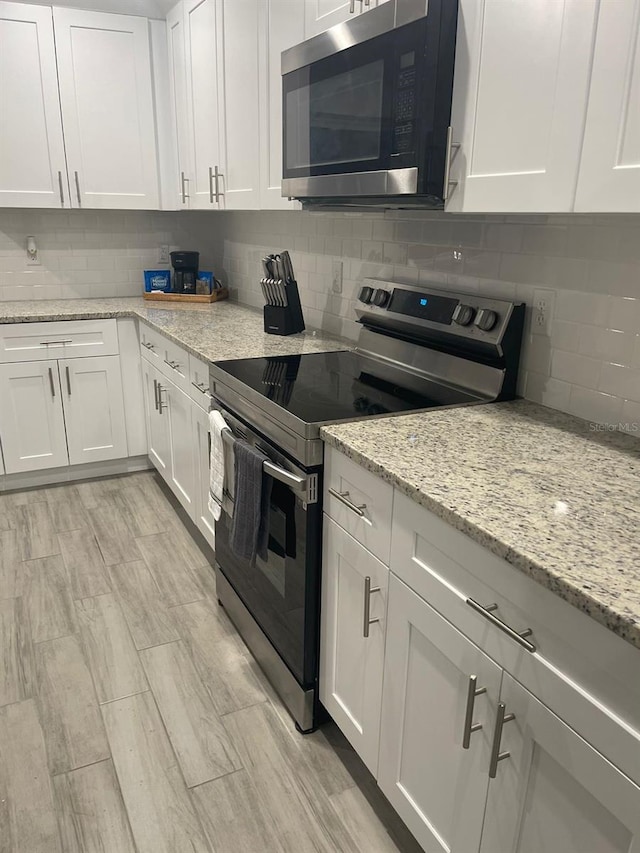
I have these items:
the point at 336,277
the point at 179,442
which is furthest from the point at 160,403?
the point at 336,277

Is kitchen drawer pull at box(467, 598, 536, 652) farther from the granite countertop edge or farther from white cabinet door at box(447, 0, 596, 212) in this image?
white cabinet door at box(447, 0, 596, 212)

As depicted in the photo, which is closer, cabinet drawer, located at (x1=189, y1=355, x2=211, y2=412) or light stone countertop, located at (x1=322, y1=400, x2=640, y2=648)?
light stone countertop, located at (x1=322, y1=400, x2=640, y2=648)

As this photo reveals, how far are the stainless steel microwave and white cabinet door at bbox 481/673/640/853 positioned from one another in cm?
112

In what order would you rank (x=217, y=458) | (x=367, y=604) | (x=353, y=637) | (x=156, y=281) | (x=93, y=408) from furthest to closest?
(x=156, y=281)
(x=93, y=408)
(x=217, y=458)
(x=353, y=637)
(x=367, y=604)

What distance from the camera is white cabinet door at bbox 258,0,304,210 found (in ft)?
6.95

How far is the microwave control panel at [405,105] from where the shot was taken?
149cm

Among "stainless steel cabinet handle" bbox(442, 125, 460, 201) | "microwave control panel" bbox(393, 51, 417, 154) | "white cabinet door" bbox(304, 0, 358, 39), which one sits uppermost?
"white cabinet door" bbox(304, 0, 358, 39)

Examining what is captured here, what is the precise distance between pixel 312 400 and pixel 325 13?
3.78ft

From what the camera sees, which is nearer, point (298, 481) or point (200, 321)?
point (298, 481)

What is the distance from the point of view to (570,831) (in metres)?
0.95

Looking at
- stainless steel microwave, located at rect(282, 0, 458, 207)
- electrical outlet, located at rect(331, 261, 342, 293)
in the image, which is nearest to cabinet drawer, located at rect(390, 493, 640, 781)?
stainless steel microwave, located at rect(282, 0, 458, 207)

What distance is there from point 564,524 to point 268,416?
903 mm

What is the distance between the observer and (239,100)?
254 centimetres

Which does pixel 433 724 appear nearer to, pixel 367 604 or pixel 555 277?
pixel 367 604
